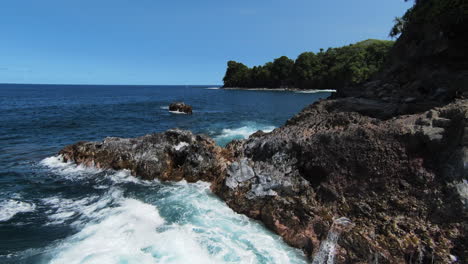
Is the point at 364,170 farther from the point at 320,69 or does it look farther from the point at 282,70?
the point at 282,70

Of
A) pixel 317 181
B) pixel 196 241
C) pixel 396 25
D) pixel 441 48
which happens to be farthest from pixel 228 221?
pixel 396 25

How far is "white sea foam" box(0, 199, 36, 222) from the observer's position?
432 inches

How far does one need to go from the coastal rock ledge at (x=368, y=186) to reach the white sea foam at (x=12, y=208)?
8.60 metres

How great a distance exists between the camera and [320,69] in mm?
120250

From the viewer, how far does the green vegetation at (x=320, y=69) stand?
102 metres

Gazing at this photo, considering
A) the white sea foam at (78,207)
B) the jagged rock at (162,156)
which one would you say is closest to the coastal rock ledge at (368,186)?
the jagged rock at (162,156)

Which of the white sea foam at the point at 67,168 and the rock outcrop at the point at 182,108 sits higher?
the rock outcrop at the point at 182,108

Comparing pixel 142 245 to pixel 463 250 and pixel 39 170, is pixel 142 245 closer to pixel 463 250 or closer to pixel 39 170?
pixel 463 250

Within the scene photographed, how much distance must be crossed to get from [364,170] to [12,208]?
15.2 m

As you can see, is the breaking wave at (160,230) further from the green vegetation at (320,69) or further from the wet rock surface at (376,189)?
the green vegetation at (320,69)

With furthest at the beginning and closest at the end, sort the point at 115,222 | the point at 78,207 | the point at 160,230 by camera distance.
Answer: the point at 78,207, the point at 115,222, the point at 160,230

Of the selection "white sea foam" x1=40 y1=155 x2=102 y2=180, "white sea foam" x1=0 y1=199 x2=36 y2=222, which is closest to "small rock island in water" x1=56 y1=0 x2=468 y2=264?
"white sea foam" x1=40 y1=155 x2=102 y2=180

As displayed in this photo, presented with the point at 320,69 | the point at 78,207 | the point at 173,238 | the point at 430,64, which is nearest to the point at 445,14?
the point at 430,64

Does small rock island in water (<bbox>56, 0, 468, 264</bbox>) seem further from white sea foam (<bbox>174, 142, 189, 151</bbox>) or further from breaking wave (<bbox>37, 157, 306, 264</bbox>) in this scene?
breaking wave (<bbox>37, 157, 306, 264</bbox>)
